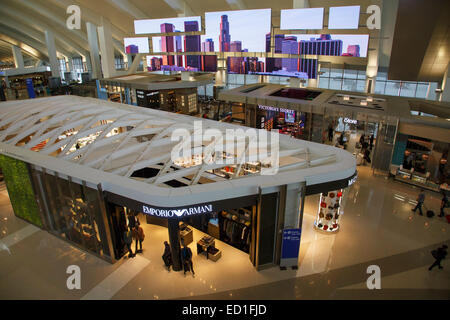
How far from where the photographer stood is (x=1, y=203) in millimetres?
13156

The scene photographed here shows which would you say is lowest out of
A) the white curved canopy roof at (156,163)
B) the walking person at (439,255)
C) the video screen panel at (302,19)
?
the walking person at (439,255)

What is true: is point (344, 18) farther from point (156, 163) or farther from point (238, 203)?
point (238, 203)

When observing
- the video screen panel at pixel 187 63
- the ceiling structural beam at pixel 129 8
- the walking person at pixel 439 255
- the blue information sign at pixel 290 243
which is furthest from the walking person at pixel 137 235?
the ceiling structural beam at pixel 129 8

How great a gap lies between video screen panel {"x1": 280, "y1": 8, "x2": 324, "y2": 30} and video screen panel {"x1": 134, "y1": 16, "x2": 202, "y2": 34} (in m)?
8.24

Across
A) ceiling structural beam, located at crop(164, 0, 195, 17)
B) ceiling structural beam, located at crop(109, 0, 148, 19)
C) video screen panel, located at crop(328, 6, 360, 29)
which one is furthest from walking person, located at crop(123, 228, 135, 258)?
ceiling structural beam, located at crop(109, 0, 148, 19)

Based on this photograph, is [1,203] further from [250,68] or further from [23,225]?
[250,68]

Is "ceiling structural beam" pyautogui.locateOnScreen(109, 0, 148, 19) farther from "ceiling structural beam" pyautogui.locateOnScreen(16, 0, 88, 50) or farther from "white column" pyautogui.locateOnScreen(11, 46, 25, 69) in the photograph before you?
"white column" pyautogui.locateOnScreen(11, 46, 25, 69)

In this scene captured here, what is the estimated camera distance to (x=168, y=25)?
27.6 meters

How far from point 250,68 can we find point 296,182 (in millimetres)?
18086

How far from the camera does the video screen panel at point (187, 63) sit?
87.5 feet

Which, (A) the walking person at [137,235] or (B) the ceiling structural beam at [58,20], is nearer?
(A) the walking person at [137,235]

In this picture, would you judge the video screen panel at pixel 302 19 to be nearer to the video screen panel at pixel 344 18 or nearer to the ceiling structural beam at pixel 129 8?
the video screen panel at pixel 344 18

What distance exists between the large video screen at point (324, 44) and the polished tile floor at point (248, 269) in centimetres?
1246

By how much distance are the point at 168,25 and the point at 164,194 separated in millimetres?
24626
